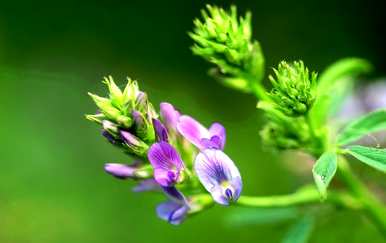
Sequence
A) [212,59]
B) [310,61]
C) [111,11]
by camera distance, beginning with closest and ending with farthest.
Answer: [212,59] → [310,61] → [111,11]

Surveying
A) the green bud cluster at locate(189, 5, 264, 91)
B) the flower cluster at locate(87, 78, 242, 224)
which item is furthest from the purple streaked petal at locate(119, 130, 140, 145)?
the green bud cluster at locate(189, 5, 264, 91)

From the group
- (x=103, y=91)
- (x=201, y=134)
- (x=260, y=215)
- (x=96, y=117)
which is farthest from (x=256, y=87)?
(x=103, y=91)

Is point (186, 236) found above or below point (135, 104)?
above

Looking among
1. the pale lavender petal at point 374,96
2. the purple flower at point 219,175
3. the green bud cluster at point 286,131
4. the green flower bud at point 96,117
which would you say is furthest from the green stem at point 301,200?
the pale lavender petal at point 374,96

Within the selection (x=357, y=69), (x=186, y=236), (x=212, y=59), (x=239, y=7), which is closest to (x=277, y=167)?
(x=186, y=236)

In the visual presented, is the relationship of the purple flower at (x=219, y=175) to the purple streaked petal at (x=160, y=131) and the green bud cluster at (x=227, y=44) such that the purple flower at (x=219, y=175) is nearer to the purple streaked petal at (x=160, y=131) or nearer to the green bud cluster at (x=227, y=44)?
the purple streaked petal at (x=160, y=131)

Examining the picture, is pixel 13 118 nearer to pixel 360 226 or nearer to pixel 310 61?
pixel 310 61

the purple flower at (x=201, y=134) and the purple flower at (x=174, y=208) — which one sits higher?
the purple flower at (x=201, y=134)
